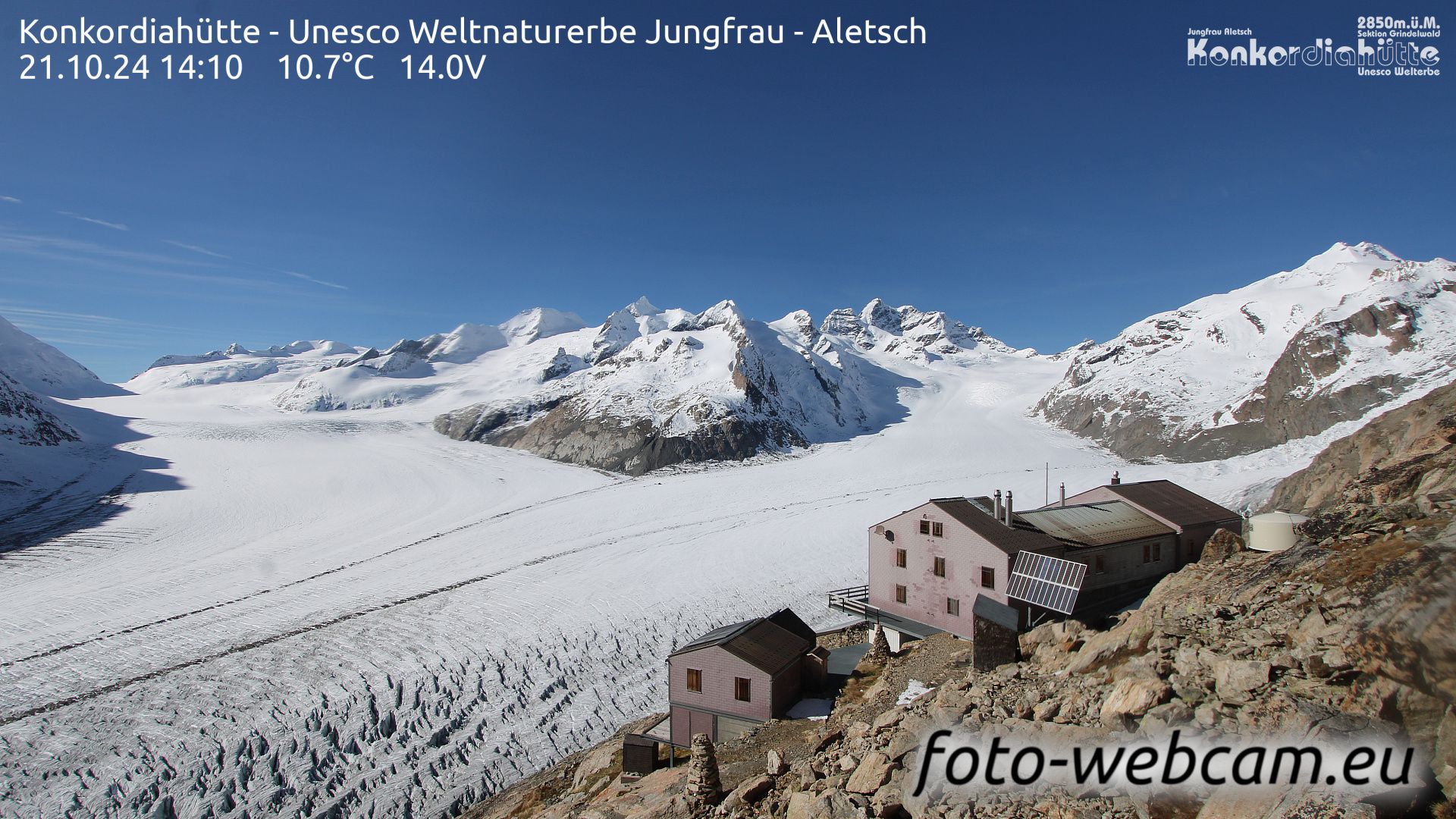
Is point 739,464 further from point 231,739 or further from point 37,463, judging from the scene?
point 37,463

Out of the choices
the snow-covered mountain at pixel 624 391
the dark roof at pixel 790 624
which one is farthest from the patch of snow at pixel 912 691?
the snow-covered mountain at pixel 624 391

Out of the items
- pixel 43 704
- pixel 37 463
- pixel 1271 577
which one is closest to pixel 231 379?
pixel 37 463

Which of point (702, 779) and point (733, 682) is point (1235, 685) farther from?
point (733, 682)

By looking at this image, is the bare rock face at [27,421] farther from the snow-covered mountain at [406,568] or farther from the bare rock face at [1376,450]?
the bare rock face at [1376,450]

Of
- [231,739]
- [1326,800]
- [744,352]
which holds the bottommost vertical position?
[231,739]

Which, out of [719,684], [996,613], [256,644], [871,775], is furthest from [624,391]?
[871,775]

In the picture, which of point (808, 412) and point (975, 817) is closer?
point (975, 817)
